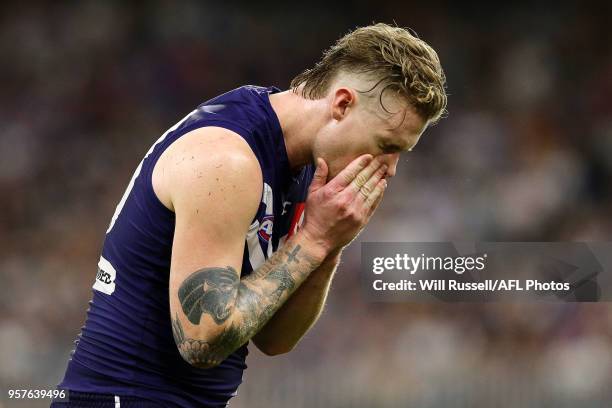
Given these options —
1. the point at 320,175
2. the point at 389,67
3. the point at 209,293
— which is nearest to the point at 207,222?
the point at 209,293

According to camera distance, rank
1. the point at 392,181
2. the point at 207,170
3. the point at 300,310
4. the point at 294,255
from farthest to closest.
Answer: the point at 392,181
the point at 300,310
the point at 294,255
the point at 207,170

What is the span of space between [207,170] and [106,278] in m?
0.55

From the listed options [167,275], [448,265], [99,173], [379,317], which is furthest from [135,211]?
[99,173]

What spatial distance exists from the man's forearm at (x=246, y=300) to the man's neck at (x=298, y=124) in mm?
248

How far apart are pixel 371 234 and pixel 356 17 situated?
253 centimetres

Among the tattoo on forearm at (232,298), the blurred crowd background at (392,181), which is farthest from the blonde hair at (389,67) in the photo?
the blurred crowd background at (392,181)

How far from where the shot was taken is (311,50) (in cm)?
927

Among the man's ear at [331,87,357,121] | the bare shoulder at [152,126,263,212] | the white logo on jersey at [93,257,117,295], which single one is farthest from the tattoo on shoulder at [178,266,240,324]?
the man's ear at [331,87,357,121]

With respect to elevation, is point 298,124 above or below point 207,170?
above

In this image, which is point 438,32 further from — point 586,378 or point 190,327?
point 190,327

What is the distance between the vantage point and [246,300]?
238 centimetres

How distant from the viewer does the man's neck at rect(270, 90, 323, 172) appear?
8.43ft

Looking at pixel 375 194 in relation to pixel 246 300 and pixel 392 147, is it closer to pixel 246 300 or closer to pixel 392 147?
pixel 392 147

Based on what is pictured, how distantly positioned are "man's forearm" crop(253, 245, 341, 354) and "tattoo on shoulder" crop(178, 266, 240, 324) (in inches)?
23.8
